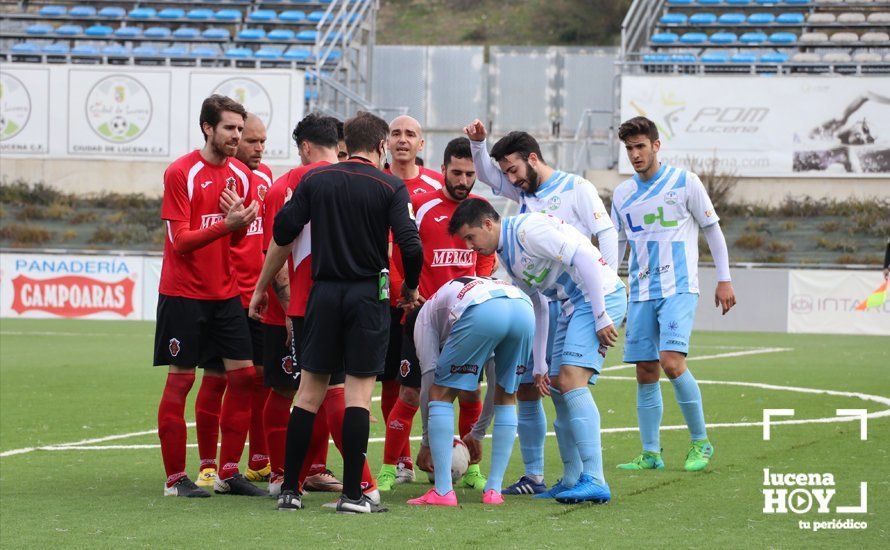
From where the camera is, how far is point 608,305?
23.9 ft

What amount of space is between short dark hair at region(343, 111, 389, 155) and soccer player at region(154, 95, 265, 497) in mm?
771

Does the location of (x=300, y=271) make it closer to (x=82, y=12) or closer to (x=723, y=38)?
(x=723, y=38)

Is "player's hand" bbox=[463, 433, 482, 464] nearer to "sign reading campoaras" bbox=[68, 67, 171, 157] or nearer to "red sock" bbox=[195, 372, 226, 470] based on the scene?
"red sock" bbox=[195, 372, 226, 470]

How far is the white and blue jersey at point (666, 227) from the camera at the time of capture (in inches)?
345

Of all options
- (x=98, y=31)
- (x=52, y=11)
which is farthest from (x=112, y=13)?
(x=52, y=11)

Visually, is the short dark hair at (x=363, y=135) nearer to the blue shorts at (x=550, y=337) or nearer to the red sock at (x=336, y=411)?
the red sock at (x=336, y=411)

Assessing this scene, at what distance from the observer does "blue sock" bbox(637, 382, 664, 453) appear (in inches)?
336

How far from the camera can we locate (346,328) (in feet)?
22.4

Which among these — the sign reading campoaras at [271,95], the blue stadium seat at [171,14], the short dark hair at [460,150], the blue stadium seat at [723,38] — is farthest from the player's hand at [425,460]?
the blue stadium seat at [171,14]

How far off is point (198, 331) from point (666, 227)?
3.39m

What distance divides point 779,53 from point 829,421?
26.8 m

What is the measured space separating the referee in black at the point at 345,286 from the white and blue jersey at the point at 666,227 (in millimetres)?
2545

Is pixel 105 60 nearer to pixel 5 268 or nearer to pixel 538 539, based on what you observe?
pixel 5 268

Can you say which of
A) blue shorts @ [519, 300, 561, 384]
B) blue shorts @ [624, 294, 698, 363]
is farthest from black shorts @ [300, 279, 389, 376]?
blue shorts @ [624, 294, 698, 363]
